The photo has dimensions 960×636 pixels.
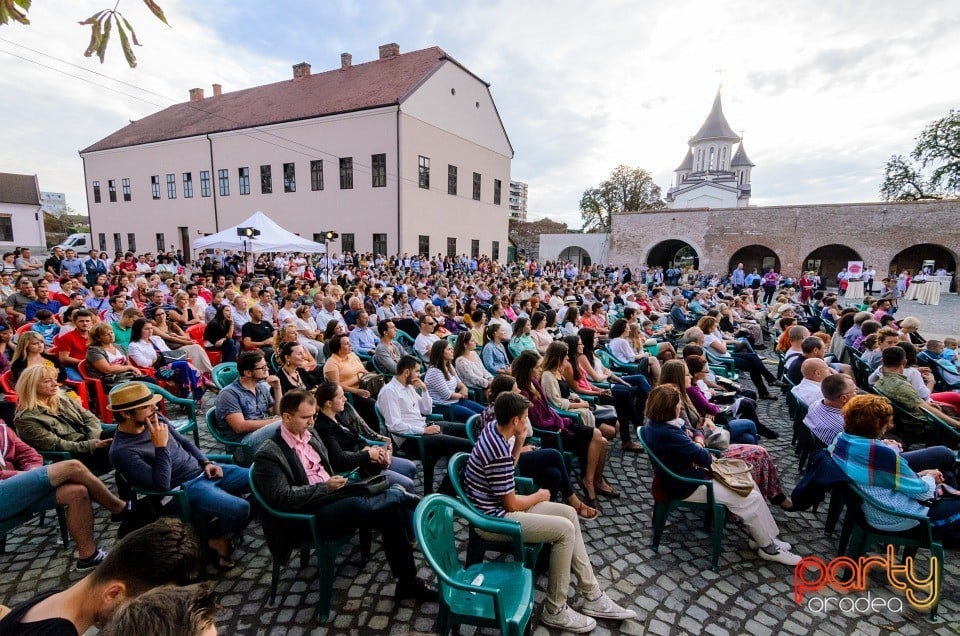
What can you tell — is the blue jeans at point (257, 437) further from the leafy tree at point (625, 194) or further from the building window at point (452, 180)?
the leafy tree at point (625, 194)

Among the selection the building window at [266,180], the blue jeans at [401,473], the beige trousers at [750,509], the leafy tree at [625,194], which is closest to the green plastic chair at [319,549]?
the blue jeans at [401,473]

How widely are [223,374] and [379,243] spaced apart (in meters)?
17.9

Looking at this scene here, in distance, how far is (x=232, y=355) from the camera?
7145 mm

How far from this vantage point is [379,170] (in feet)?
72.2

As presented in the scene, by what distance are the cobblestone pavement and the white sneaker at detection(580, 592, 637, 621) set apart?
0.05m

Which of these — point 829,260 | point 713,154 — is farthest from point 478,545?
point 713,154

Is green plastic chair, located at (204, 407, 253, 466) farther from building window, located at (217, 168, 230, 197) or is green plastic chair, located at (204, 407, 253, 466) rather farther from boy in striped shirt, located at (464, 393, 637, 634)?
building window, located at (217, 168, 230, 197)

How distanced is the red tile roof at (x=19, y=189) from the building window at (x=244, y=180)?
30510 mm

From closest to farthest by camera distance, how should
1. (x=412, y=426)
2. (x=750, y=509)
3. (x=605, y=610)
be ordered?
1. (x=605, y=610)
2. (x=750, y=509)
3. (x=412, y=426)

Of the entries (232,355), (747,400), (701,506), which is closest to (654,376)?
(747,400)

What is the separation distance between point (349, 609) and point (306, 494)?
758 mm

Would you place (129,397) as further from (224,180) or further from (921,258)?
(921,258)

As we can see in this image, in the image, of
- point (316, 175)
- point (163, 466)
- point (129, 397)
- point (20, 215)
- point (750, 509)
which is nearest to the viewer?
point (129, 397)

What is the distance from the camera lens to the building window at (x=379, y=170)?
21.8m
